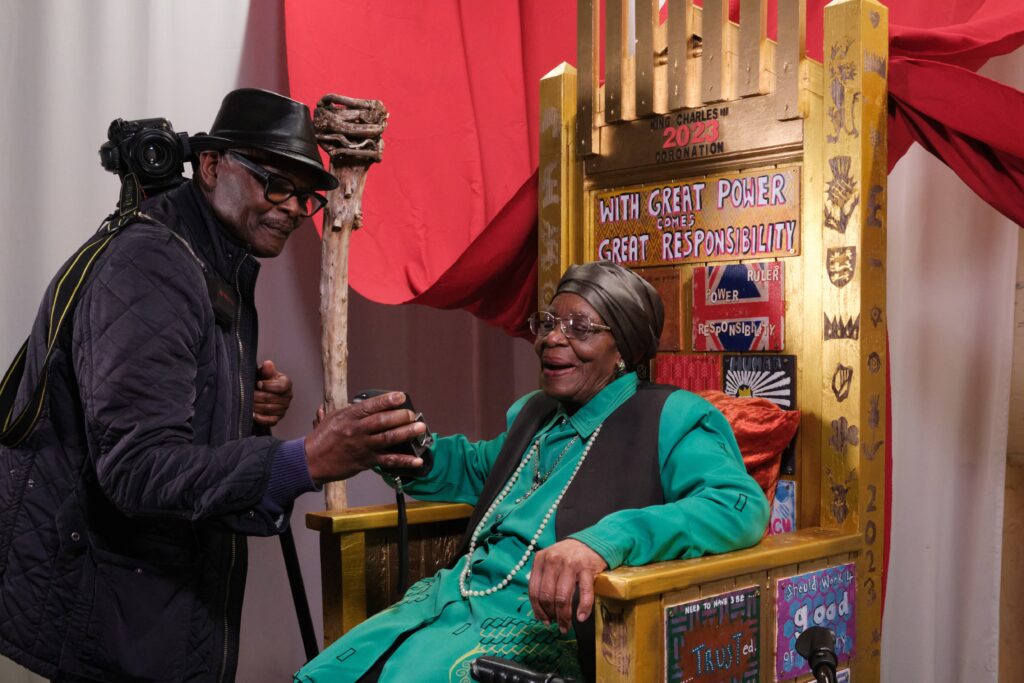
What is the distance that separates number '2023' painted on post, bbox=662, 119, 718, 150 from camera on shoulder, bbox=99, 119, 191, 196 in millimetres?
1286

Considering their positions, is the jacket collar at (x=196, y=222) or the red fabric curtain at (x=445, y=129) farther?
the red fabric curtain at (x=445, y=129)

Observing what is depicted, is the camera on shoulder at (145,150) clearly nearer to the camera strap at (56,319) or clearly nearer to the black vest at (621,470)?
the camera strap at (56,319)

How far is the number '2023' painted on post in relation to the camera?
2.71m

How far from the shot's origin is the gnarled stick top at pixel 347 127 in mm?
2730

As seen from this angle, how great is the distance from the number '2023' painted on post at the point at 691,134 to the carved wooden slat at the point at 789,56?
19 cm

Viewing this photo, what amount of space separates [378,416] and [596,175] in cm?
133

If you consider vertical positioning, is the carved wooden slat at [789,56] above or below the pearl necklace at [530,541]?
above

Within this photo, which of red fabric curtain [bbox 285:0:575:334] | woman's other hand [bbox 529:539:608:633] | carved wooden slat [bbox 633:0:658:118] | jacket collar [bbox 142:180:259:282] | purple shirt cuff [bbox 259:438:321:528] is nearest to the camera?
woman's other hand [bbox 529:539:608:633]

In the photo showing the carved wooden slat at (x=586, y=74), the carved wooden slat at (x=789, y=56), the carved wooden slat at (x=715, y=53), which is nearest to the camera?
the carved wooden slat at (x=789, y=56)

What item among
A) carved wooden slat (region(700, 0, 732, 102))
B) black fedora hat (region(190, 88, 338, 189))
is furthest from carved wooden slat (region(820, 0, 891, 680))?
black fedora hat (region(190, 88, 338, 189))

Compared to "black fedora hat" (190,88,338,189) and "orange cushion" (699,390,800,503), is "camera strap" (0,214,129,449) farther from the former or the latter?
"orange cushion" (699,390,800,503)

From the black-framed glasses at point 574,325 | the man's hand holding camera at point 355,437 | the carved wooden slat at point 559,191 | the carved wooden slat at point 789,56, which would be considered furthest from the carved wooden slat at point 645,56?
the man's hand holding camera at point 355,437

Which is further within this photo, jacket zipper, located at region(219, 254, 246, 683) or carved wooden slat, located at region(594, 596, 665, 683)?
jacket zipper, located at region(219, 254, 246, 683)

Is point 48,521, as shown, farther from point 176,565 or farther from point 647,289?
point 647,289
